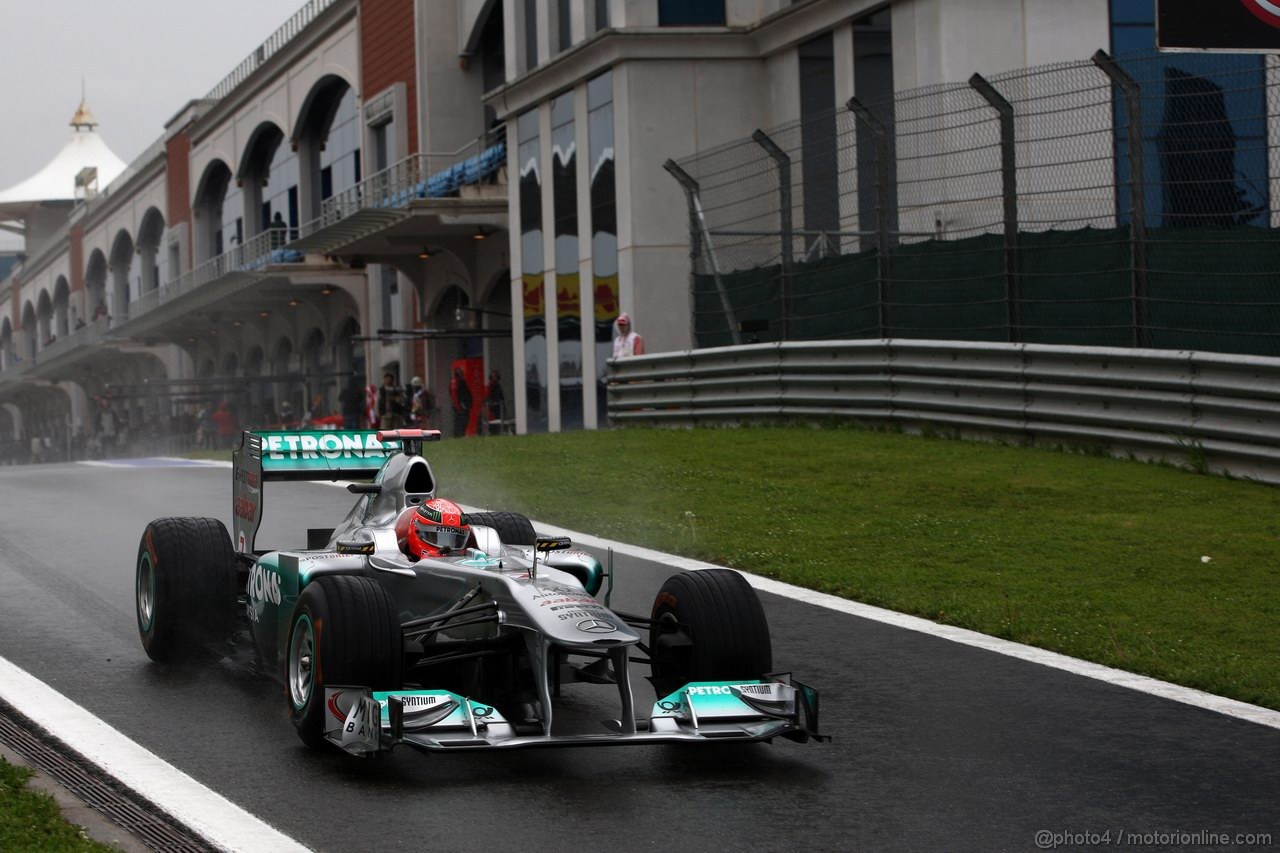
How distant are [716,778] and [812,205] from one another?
13.0 metres

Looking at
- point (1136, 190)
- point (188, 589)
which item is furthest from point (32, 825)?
point (1136, 190)

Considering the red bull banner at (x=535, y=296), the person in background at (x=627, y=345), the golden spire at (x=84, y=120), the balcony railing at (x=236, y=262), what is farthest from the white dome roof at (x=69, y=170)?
the person in background at (x=627, y=345)

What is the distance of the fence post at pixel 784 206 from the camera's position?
18.5 metres

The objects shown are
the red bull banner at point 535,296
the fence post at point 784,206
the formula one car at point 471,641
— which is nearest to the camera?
the formula one car at point 471,641

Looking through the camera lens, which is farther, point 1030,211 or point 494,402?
point 494,402

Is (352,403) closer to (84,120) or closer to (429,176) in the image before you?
(429,176)

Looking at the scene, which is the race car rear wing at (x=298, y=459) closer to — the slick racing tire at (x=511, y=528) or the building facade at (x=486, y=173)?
the slick racing tire at (x=511, y=528)

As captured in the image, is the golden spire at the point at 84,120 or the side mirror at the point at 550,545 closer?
the side mirror at the point at 550,545

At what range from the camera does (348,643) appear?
622 cm

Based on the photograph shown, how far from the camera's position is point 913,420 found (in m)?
16.8

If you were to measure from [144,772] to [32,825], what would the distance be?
84 centimetres

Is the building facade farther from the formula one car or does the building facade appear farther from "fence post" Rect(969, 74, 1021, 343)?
the formula one car

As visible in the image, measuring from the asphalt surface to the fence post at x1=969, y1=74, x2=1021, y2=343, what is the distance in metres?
7.67

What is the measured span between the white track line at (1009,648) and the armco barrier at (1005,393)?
15.9ft
